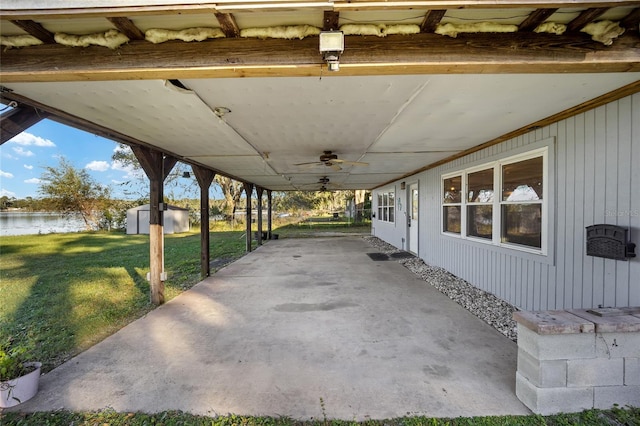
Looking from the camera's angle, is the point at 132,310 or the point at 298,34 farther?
the point at 132,310

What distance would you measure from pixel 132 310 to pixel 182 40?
3.74 meters

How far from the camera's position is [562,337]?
68.8 inches

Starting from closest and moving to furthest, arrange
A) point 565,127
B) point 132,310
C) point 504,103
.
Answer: point 504,103 → point 565,127 → point 132,310

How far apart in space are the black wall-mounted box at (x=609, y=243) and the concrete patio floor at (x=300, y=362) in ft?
3.98

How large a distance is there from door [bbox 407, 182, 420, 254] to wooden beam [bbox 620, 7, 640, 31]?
5.81m

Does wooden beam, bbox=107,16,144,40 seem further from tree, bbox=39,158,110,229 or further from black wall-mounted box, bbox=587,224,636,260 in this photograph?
tree, bbox=39,158,110,229

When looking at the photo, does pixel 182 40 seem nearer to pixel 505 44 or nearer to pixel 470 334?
pixel 505 44

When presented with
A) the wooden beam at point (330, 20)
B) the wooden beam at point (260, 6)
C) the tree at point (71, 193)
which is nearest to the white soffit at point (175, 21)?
the wooden beam at point (260, 6)

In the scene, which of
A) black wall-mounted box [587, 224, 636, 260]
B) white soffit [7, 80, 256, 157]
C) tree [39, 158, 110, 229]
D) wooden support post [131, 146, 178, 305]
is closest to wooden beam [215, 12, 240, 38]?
white soffit [7, 80, 256, 157]

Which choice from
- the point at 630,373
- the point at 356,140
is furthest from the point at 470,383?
the point at 356,140

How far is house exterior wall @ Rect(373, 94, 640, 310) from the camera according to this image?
88.7 inches

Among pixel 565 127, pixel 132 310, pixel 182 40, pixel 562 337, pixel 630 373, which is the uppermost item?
pixel 182 40

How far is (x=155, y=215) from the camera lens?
4.16 m

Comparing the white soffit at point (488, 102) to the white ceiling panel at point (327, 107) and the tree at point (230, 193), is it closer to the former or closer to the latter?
the white ceiling panel at point (327, 107)
